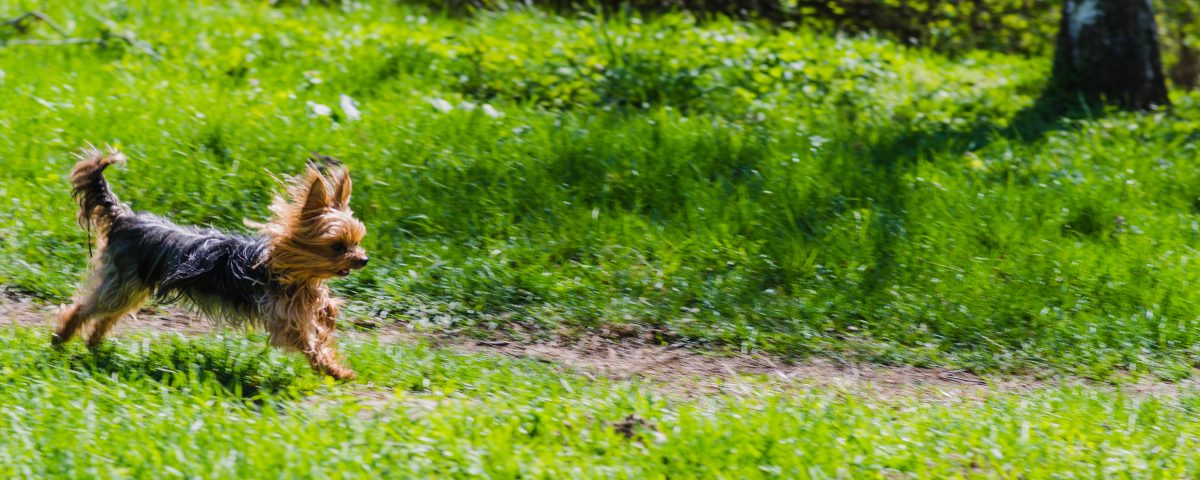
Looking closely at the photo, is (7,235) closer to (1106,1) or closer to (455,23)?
(455,23)

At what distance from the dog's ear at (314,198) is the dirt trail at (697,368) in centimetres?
115

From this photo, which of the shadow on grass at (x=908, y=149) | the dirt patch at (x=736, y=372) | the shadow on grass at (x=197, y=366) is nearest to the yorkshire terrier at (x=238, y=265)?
the shadow on grass at (x=197, y=366)

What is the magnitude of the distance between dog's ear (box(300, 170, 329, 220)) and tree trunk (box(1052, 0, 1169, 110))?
740 cm

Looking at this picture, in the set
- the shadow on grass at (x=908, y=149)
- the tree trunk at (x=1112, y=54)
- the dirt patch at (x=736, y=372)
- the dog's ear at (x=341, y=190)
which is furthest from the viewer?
the tree trunk at (x=1112, y=54)

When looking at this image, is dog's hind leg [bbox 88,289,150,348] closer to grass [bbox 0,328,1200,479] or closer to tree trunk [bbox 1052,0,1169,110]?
grass [bbox 0,328,1200,479]

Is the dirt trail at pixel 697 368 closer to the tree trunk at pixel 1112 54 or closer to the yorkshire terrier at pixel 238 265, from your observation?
the yorkshire terrier at pixel 238 265

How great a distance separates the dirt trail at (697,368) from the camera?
5742mm

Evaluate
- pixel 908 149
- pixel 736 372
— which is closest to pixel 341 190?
pixel 736 372

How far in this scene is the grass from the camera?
14.1 ft

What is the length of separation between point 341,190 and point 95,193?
1205 millimetres

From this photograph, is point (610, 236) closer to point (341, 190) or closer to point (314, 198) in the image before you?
point (341, 190)

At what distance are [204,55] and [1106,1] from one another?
7710mm

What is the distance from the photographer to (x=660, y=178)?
26.0ft

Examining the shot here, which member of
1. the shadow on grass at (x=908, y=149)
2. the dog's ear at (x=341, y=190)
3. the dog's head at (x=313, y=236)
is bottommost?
the shadow on grass at (x=908, y=149)
